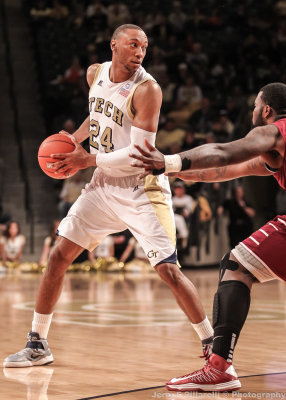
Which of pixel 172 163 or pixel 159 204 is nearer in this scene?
pixel 172 163

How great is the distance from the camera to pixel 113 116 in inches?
215

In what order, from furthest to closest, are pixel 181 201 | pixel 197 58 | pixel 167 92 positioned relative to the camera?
pixel 197 58
pixel 167 92
pixel 181 201

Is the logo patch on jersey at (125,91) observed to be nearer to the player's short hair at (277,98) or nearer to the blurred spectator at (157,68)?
the player's short hair at (277,98)

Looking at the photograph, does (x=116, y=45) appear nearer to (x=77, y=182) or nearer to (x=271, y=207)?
(x=77, y=182)

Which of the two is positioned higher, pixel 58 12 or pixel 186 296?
pixel 58 12

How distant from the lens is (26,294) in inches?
412

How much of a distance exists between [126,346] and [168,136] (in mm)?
10338

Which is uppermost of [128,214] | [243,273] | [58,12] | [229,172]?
[58,12]

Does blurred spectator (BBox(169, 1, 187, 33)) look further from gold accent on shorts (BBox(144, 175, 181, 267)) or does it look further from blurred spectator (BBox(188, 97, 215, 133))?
gold accent on shorts (BBox(144, 175, 181, 267))

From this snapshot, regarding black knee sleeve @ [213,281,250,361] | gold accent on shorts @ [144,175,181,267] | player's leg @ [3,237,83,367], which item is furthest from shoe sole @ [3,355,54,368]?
black knee sleeve @ [213,281,250,361]

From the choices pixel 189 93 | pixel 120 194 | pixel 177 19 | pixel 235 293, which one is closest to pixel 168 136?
pixel 189 93

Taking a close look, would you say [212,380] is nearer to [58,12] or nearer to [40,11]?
[58,12]

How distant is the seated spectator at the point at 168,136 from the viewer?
16.1m

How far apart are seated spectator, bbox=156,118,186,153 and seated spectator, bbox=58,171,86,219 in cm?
183
